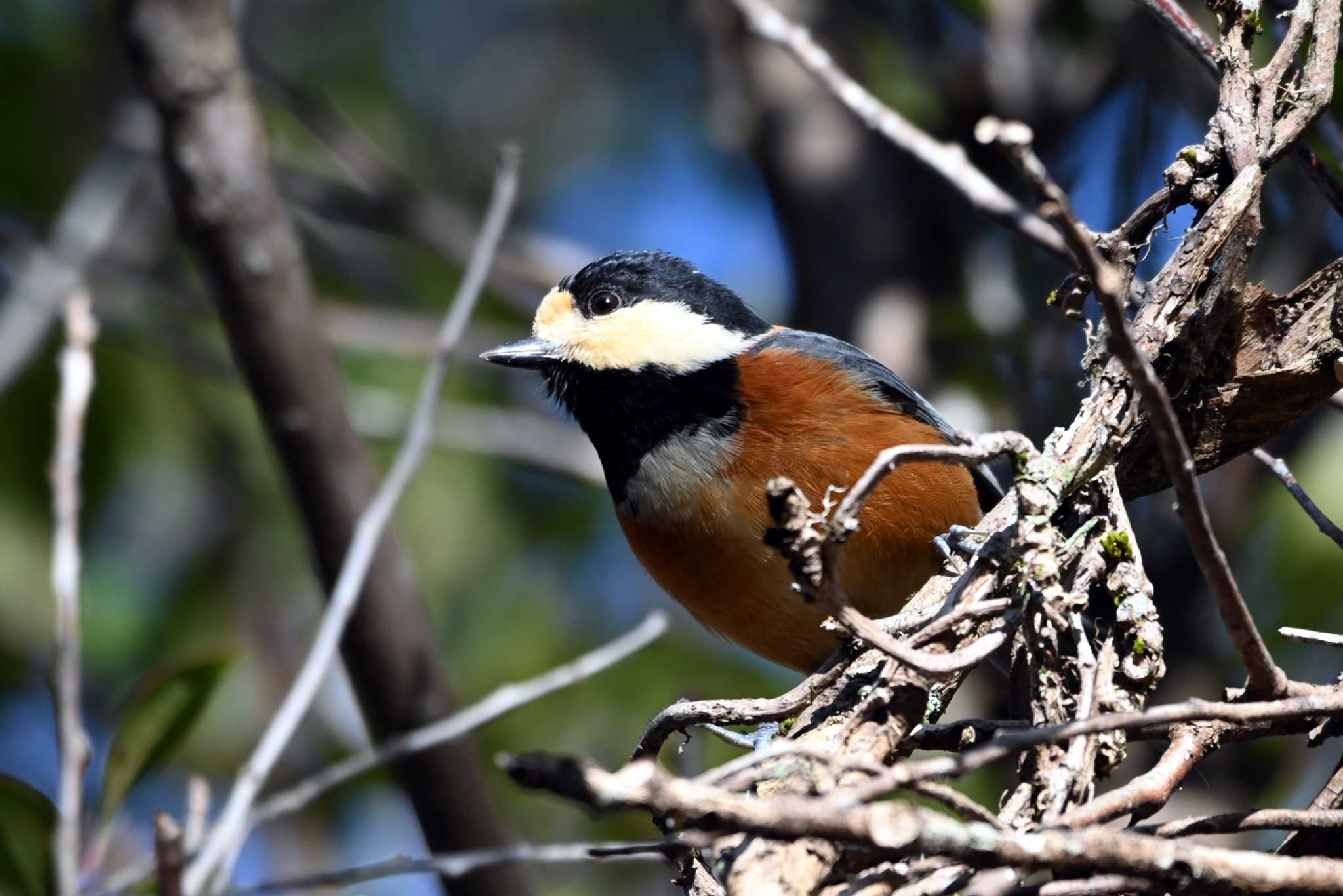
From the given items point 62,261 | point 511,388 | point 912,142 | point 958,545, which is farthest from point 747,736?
point 511,388

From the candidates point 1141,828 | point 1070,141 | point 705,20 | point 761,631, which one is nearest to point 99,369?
point 705,20

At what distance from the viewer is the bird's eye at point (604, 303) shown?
13.1ft

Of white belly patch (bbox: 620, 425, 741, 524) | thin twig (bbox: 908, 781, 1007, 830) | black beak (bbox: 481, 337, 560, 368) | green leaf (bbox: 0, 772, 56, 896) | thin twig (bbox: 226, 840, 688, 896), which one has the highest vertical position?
black beak (bbox: 481, 337, 560, 368)

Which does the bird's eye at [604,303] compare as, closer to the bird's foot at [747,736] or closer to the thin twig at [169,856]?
the bird's foot at [747,736]

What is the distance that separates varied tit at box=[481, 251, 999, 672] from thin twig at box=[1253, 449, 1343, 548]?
2.51 ft

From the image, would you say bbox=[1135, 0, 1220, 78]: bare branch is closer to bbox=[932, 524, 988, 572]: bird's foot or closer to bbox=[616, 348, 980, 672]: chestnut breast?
bbox=[932, 524, 988, 572]: bird's foot

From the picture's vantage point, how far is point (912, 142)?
246 cm

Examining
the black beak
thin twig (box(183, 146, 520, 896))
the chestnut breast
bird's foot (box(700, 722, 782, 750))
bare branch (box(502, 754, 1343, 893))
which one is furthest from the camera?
the black beak

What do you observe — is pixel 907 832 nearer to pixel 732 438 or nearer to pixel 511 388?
pixel 732 438

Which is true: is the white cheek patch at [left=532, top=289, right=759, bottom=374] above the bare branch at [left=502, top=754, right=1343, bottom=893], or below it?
above

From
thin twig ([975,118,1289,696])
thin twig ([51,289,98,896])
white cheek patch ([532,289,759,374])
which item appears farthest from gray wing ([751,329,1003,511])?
thin twig ([975,118,1289,696])

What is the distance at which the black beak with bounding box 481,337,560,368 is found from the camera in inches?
153

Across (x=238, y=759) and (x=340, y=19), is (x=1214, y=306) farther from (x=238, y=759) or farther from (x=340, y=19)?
(x=340, y=19)

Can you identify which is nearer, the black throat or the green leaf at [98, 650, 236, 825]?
the green leaf at [98, 650, 236, 825]
